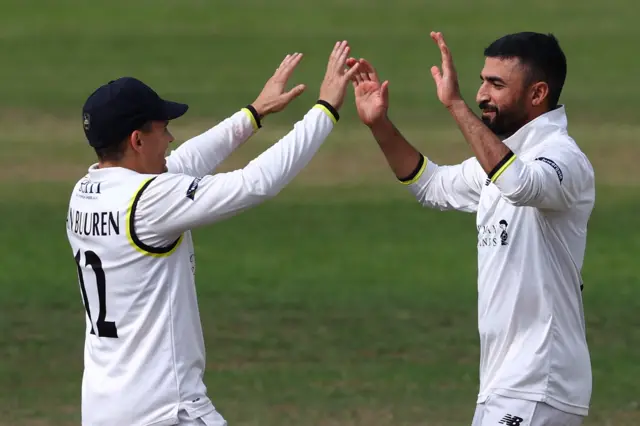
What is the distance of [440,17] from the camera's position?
32.1 metres

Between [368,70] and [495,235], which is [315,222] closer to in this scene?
[368,70]

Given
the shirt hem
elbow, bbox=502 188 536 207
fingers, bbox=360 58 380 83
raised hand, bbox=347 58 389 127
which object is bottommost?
the shirt hem

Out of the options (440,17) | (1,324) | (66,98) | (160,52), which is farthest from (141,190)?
(440,17)

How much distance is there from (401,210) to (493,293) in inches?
465

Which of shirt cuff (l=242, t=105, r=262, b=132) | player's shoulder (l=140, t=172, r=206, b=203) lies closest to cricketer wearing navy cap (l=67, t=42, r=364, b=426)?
player's shoulder (l=140, t=172, r=206, b=203)

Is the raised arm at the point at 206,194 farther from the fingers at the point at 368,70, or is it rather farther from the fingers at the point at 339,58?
the fingers at the point at 368,70

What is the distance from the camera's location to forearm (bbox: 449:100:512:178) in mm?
5898

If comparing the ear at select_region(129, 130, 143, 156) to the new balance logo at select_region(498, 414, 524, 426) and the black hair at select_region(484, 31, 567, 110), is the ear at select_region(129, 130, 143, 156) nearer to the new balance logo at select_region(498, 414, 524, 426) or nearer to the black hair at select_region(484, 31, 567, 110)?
the black hair at select_region(484, 31, 567, 110)

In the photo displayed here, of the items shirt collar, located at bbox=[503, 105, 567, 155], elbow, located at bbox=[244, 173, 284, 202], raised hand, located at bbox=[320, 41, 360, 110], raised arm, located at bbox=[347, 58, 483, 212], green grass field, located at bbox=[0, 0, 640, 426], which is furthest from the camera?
green grass field, located at bbox=[0, 0, 640, 426]

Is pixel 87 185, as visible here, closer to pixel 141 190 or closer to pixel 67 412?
pixel 141 190

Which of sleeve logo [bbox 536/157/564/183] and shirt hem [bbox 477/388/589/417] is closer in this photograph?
sleeve logo [bbox 536/157/564/183]

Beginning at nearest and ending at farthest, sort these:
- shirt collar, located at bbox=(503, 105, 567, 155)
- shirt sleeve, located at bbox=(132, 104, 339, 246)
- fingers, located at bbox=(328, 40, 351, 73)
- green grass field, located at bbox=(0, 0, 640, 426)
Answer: shirt sleeve, located at bbox=(132, 104, 339, 246) < shirt collar, located at bbox=(503, 105, 567, 155) < fingers, located at bbox=(328, 40, 351, 73) < green grass field, located at bbox=(0, 0, 640, 426)

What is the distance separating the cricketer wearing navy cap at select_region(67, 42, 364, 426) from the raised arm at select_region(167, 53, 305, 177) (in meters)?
0.82

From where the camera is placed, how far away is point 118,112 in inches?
233
